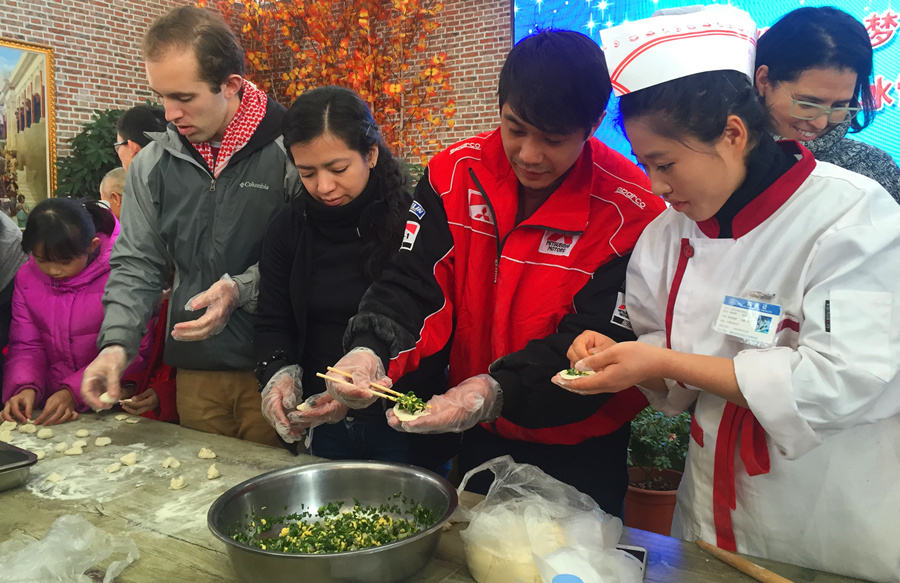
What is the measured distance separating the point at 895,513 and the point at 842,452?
0.14 meters

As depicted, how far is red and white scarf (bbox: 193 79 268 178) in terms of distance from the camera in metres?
2.12

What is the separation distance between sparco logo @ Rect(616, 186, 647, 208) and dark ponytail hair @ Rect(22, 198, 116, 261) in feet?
6.32

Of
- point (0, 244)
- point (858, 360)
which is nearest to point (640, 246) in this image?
point (858, 360)

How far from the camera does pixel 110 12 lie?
7.43m

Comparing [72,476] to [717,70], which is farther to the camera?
[72,476]

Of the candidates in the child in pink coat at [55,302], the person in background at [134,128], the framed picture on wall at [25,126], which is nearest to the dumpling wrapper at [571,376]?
the child in pink coat at [55,302]

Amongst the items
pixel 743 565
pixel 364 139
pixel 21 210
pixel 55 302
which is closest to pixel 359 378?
pixel 364 139

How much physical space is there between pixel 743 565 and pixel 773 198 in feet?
2.18

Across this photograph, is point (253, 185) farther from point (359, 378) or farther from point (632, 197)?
point (632, 197)

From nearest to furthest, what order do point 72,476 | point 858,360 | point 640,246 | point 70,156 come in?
point 858,360 < point 640,246 < point 72,476 < point 70,156

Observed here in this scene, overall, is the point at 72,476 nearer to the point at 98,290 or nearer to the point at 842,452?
the point at 98,290

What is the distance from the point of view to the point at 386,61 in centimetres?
747

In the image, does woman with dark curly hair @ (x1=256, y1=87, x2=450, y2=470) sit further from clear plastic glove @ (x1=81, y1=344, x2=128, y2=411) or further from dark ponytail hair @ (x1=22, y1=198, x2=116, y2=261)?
dark ponytail hair @ (x1=22, y1=198, x2=116, y2=261)

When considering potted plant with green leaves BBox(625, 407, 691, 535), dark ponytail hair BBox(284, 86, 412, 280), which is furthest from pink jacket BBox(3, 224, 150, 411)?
potted plant with green leaves BBox(625, 407, 691, 535)
